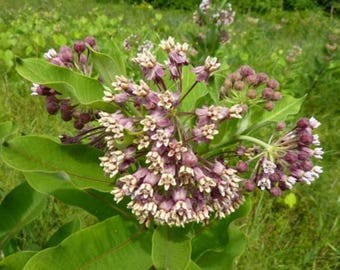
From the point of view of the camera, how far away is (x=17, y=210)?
160 cm

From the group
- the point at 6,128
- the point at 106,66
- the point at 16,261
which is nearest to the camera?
the point at 106,66

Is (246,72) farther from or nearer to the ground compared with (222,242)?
farther from the ground

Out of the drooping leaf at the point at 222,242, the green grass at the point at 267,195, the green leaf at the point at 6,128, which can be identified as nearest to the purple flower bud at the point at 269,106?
the drooping leaf at the point at 222,242

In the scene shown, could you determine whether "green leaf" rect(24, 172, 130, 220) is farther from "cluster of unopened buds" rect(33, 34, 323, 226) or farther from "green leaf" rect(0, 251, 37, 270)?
"green leaf" rect(0, 251, 37, 270)

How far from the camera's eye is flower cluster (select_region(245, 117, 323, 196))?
4.08ft

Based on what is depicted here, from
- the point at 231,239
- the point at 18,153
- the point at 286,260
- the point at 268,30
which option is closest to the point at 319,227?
the point at 286,260

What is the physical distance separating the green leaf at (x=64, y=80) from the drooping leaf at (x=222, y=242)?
0.55 meters

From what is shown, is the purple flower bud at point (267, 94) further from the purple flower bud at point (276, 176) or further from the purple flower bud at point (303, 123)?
the purple flower bud at point (276, 176)

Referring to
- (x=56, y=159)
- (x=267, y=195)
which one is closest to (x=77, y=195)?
(x=56, y=159)

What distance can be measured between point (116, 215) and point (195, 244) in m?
0.31

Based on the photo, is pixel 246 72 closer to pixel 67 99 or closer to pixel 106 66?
pixel 106 66

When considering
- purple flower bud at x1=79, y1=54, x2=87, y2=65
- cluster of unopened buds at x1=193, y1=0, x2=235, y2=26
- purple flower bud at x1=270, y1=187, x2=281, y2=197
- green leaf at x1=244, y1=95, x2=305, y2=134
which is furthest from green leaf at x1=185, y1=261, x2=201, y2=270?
cluster of unopened buds at x1=193, y1=0, x2=235, y2=26

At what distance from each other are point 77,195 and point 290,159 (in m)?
0.64

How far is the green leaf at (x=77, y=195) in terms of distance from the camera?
4.29 ft
